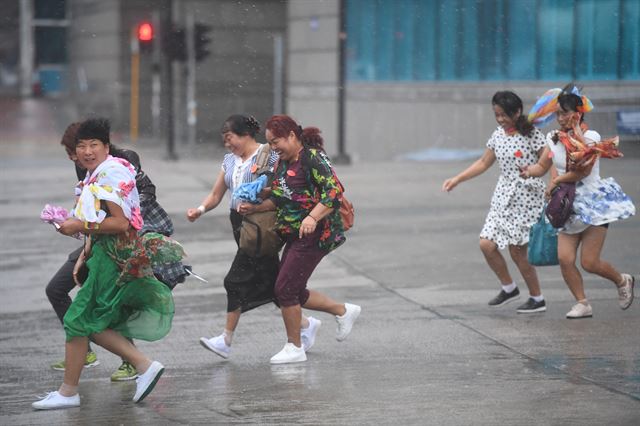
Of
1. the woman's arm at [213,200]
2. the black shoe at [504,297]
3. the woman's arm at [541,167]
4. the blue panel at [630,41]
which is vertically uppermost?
the blue panel at [630,41]

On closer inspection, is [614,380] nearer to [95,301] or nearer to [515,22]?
[95,301]

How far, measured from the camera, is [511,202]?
359 inches

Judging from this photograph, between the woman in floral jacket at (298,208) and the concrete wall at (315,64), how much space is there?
1998cm

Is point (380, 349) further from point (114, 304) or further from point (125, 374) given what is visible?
point (114, 304)

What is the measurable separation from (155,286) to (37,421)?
0.97 meters

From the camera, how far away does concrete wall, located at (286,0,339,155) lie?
27.9 metres

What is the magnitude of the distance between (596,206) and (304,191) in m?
2.29

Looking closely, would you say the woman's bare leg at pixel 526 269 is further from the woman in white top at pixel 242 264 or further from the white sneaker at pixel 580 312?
the woman in white top at pixel 242 264

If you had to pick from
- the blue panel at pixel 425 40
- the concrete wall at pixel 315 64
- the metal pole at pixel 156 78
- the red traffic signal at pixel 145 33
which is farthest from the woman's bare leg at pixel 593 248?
the red traffic signal at pixel 145 33

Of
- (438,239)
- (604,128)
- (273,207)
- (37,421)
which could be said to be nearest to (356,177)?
(604,128)

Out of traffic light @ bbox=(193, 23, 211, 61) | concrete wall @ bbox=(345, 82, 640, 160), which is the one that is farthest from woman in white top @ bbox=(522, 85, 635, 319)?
traffic light @ bbox=(193, 23, 211, 61)

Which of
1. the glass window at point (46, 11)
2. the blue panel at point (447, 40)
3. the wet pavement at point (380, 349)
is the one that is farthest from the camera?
the glass window at point (46, 11)

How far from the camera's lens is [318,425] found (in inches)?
238

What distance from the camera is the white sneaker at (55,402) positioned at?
6539 mm
